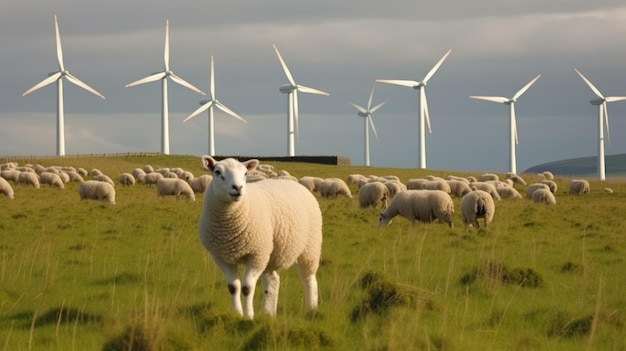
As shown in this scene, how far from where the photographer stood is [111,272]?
53.1ft

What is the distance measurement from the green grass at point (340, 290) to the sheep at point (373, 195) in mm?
5185

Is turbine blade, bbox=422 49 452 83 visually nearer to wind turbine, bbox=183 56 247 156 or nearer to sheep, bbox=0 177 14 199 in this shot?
wind turbine, bbox=183 56 247 156

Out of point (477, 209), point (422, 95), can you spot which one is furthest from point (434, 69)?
point (477, 209)

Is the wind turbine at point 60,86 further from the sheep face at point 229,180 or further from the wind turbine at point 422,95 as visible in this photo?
the sheep face at point 229,180

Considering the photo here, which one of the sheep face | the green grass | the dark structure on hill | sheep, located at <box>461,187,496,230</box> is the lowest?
the green grass

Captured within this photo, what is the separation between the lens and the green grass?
31.3 feet

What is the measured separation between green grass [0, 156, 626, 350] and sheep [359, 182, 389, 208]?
5185 millimetres

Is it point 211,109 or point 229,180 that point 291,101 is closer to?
point 211,109

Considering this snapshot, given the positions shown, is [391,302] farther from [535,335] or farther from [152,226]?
[152,226]

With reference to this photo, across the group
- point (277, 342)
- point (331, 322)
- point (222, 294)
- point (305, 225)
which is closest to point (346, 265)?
point (222, 294)

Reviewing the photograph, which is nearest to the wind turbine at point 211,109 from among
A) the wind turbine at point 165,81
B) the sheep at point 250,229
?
the wind turbine at point 165,81

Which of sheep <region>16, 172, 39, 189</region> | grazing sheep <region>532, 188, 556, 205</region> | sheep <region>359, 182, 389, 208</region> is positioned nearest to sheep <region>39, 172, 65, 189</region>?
sheep <region>16, 172, 39, 189</region>

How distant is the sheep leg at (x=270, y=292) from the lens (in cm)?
1148

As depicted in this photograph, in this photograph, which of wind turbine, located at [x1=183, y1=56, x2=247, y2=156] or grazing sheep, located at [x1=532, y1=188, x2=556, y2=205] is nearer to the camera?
grazing sheep, located at [x1=532, y1=188, x2=556, y2=205]
